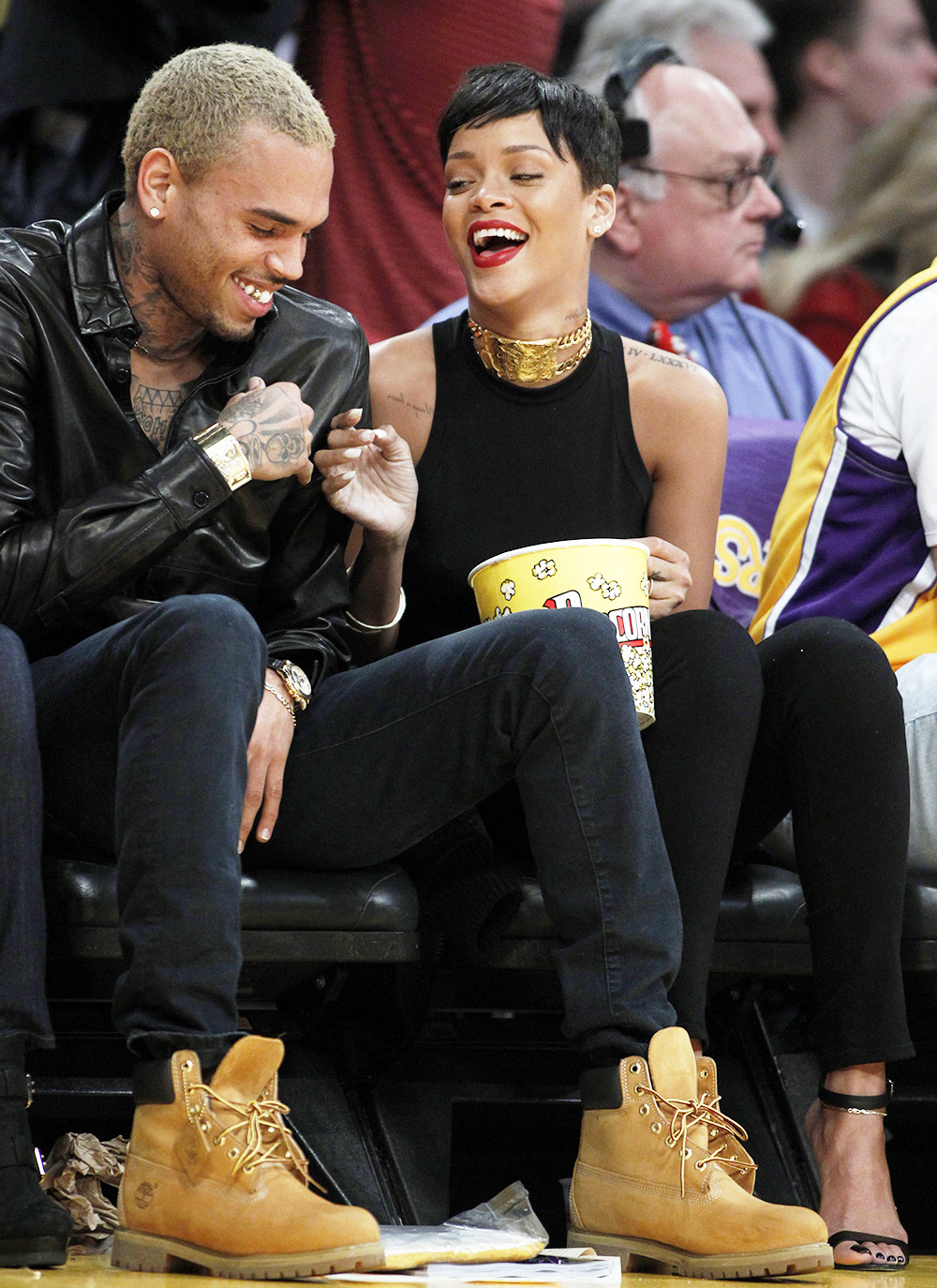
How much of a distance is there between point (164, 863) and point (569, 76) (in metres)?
2.26

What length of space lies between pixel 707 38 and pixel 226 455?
2.03 meters

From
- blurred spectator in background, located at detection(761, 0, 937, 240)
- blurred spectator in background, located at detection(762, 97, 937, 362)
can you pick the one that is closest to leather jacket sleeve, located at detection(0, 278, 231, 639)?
blurred spectator in background, located at detection(762, 97, 937, 362)

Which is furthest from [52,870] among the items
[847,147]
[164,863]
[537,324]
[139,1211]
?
[847,147]

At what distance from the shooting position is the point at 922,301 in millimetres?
2283

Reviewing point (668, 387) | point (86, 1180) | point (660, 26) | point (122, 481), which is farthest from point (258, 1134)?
point (660, 26)

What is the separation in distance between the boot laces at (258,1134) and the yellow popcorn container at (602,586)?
A: 2.00 ft

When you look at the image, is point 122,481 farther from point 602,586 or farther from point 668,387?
point 668,387

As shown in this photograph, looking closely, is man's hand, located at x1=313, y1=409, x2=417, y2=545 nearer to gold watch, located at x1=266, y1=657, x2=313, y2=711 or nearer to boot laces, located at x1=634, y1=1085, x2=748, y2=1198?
gold watch, located at x1=266, y1=657, x2=313, y2=711

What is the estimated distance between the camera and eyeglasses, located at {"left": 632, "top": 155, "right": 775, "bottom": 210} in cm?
327

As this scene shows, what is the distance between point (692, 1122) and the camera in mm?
1609

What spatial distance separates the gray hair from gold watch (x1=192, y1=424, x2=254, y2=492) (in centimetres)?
170

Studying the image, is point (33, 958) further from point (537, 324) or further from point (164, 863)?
point (537, 324)

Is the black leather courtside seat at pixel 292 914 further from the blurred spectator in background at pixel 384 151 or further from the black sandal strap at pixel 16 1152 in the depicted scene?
the blurred spectator in background at pixel 384 151

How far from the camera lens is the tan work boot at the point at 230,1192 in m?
1.39
